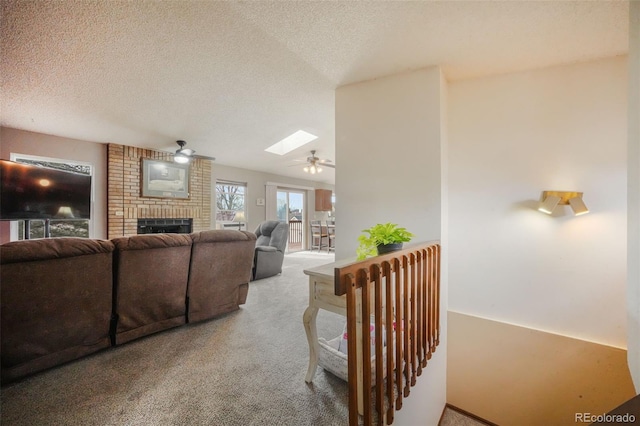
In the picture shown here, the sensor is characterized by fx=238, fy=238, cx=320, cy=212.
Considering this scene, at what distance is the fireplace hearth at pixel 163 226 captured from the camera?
446cm

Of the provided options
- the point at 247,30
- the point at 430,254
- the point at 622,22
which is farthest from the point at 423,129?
the point at 247,30

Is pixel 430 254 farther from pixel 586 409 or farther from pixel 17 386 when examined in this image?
pixel 17 386

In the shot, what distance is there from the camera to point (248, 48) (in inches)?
84.9

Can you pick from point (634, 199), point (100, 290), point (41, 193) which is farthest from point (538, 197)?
point (41, 193)

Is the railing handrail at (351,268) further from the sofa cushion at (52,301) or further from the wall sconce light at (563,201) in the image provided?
the sofa cushion at (52,301)

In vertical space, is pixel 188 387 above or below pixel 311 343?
below

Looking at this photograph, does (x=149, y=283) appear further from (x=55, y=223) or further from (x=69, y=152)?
(x=69, y=152)

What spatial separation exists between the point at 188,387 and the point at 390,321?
1.41m

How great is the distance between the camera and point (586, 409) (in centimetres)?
189

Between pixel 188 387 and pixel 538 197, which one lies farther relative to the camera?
pixel 538 197

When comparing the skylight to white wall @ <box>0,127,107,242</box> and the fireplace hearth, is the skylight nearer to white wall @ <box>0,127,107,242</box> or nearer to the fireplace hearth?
the fireplace hearth

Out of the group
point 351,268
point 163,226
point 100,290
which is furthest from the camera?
point 163,226

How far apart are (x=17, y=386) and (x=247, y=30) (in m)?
2.94

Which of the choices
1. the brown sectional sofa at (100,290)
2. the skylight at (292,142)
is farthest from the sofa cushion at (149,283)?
the skylight at (292,142)
